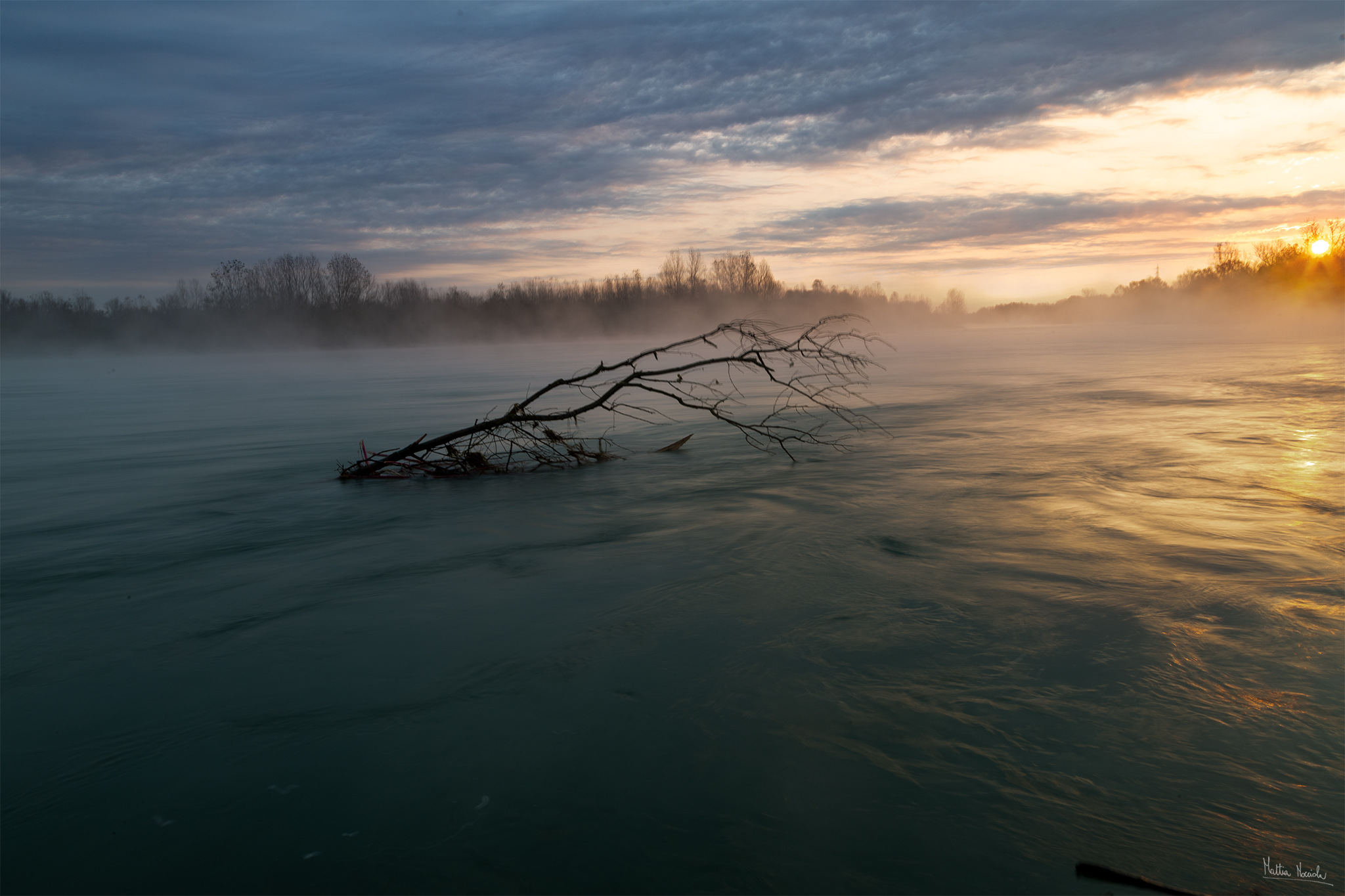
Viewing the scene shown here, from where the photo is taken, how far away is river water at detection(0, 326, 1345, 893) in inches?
108

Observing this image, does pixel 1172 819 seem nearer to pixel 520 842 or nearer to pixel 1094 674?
pixel 1094 674

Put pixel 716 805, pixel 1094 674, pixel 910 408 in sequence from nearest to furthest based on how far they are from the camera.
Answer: pixel 716 805 → pixel 1094 674 → pixel 910 408

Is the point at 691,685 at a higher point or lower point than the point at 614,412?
lower

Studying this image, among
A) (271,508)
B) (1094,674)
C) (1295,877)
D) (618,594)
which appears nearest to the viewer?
(1295,877)

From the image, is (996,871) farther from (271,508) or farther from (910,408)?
(910,408)

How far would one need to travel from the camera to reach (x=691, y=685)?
394 cm

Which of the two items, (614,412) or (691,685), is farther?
(614,412)

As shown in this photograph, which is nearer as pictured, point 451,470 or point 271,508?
point 271,508

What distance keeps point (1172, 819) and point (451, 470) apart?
8804 mm

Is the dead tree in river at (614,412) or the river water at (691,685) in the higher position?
the dead tree in river at (614,412)

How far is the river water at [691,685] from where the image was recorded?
2.74 metres

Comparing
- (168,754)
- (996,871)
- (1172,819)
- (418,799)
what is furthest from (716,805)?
(168,754)

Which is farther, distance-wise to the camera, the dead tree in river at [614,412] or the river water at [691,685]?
the dead tree in river at [614,412]

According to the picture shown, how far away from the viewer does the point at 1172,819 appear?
9.00ft
